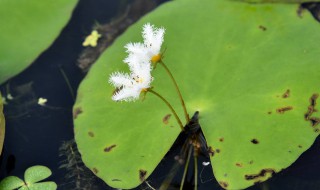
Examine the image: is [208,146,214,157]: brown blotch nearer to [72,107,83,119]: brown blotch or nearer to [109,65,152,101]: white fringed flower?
[109,65,152,101]: white fringed flower

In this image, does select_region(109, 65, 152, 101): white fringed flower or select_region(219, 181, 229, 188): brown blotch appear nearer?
select_region(109, 65, 152, 101): white fringed flower

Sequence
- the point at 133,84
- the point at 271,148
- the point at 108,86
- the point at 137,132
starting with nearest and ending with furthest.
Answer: the point at 133,84, the point at 271,148, the point at 137,132, the point at 108,86

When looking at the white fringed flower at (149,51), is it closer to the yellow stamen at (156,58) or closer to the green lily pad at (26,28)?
the yellow stamen at (156,58)

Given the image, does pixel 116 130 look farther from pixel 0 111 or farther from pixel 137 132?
pixel 0 111

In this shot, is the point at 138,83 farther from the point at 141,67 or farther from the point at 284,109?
the point at 284,109

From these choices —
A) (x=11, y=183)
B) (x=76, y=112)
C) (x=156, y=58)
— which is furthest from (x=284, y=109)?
(x=11, y=183)

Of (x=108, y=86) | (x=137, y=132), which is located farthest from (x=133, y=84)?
(x=108, y=86)

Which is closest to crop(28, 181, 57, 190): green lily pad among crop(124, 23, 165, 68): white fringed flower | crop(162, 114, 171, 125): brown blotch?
crop(162, 114, 171, 125): brown blotch
